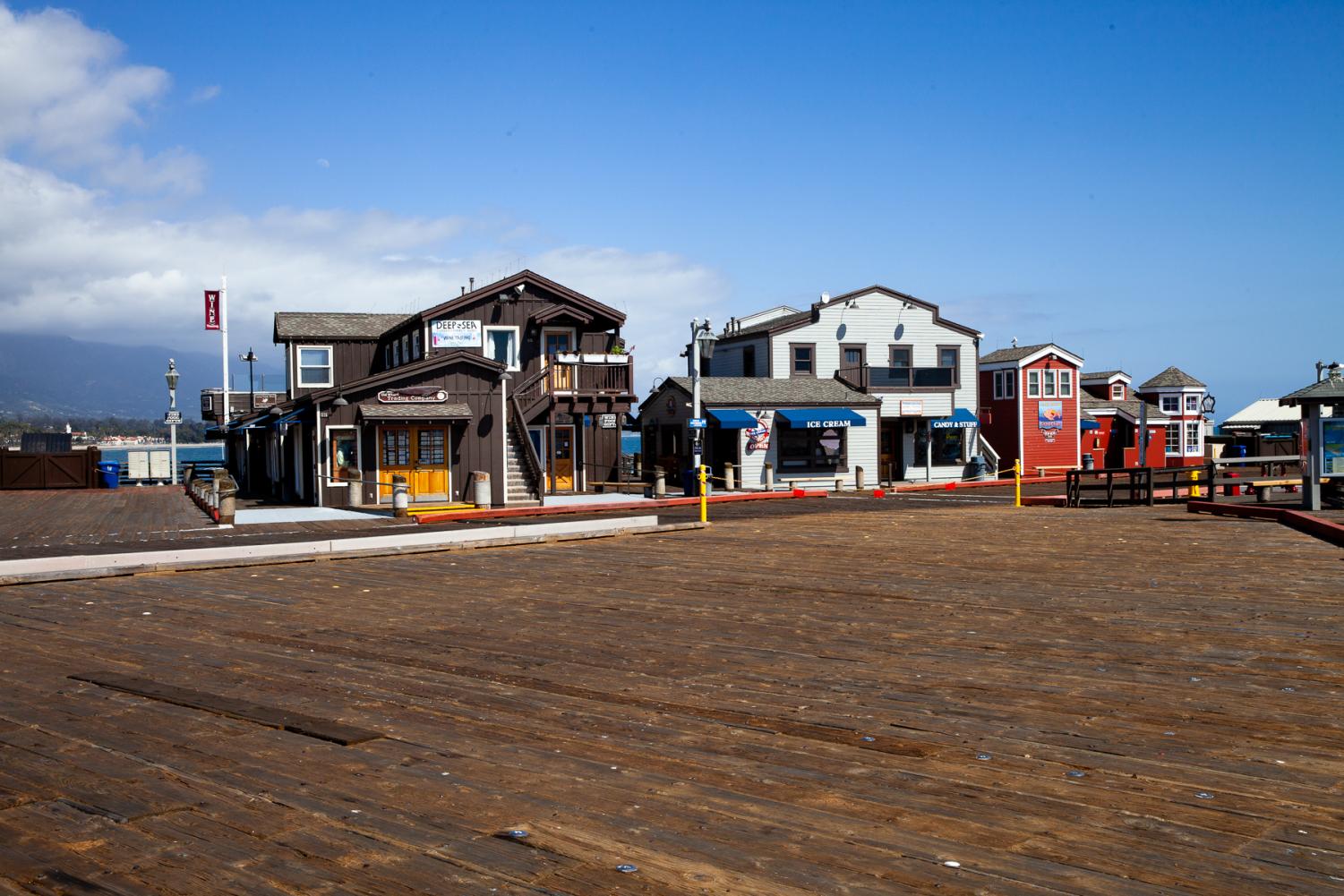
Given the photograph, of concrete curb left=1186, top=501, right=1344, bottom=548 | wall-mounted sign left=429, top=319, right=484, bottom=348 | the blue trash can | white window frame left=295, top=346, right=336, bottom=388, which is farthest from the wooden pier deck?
the blue trash can

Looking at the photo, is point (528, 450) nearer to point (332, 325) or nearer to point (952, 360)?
point (332, 325)

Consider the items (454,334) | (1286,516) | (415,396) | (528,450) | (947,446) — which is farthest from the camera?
(947,446)

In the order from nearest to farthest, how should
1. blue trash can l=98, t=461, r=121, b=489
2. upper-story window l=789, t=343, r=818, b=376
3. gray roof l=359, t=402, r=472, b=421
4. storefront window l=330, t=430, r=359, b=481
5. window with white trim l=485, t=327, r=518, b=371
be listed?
1. gray roof l=359, t=402, r=472, b=421
2. storefront window l=330, t=430, r=359, b=481
3. window with white trim l=485, t=327, r=518, b=371
4. blue trash can l=98, t=461, r=121, b=489
5. upper-story window l=789, t=343, r=818, b=376

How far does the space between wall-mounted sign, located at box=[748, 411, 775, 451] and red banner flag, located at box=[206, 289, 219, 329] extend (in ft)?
86.0

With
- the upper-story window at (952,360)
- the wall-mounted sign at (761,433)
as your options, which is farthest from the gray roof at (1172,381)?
the wall-mounted sign at (761,433)

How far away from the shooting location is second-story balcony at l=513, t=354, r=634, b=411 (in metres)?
38.2

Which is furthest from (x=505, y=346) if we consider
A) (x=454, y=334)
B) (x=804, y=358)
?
(x=804, y=358)

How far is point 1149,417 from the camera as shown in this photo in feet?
202

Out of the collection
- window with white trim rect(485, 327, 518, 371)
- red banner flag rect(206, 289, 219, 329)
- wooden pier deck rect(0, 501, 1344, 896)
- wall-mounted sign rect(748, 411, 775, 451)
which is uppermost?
red banner flag rect(206, 289, 219, 329)

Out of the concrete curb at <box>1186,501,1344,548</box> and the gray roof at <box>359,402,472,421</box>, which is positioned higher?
the gray roof at <box>359,402,472,421</box>

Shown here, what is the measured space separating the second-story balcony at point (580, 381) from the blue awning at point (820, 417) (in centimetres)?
833

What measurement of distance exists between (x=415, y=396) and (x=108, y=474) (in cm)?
2307

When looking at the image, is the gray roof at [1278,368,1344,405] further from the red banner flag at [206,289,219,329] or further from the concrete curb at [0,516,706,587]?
the red banner flag at [206,289,219,329]

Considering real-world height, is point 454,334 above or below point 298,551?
above
